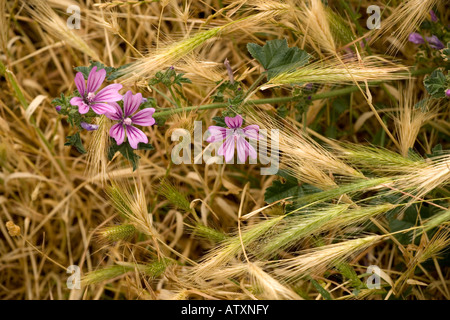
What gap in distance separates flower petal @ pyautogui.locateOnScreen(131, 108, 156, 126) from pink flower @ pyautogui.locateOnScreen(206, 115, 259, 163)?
11 centimetres

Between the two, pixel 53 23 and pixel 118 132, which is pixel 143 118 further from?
pixel 53 23

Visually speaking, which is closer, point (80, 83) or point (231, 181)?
point (80, 83)

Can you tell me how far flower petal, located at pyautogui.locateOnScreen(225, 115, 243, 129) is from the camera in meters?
0.99

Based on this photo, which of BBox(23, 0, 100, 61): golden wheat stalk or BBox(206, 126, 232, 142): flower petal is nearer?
BBox(206, 126, 232, 142): flower petal

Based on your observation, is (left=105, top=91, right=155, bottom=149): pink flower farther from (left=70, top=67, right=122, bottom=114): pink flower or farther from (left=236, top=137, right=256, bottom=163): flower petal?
(left=236, top=137, right=256, bottom=163): flower petal

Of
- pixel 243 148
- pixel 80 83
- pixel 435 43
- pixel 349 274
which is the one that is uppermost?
pixel 435 43

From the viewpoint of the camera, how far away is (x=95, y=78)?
975 millimetres

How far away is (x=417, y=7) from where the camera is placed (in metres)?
1.03

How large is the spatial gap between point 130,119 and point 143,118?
0.08 feet

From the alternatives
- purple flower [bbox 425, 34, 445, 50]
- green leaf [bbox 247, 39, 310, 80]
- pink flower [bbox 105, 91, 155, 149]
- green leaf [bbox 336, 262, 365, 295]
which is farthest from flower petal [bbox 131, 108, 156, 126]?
purple flower [bbox 425, 34, 445, 50]

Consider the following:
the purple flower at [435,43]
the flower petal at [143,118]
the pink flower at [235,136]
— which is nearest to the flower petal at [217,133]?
the pink flower at [235,136]

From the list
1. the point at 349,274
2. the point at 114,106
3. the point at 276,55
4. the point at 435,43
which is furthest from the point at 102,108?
the point at 435,43

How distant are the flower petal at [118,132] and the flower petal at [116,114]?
0.01m
